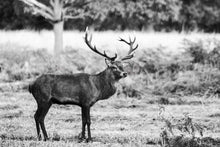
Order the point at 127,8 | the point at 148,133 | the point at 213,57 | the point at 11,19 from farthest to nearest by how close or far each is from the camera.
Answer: the point at 11,19, the point at 127,8, the point at 213,57, the point at 148,133

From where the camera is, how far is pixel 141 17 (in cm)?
3872

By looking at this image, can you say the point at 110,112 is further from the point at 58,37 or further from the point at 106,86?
the point at 58,37

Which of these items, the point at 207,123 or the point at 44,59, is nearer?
the point at 207,123

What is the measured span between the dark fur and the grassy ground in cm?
50

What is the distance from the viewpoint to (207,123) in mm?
12445

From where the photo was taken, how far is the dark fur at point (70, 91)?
10156 mm

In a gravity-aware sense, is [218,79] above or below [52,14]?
below

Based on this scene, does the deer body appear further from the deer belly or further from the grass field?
the grass field

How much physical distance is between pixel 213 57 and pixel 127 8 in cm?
1618

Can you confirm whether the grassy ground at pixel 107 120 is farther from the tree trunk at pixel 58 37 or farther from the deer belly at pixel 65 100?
the tree trunk at pixel 58 37

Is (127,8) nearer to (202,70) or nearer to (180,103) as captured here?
(202,70)

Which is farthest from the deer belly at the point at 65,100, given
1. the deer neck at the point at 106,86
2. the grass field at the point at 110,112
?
the grass field at the point at 110,112

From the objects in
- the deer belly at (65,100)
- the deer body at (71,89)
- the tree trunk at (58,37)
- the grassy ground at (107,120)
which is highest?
the tree trunk at (58,37)

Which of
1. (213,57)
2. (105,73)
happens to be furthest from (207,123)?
(213,57)
